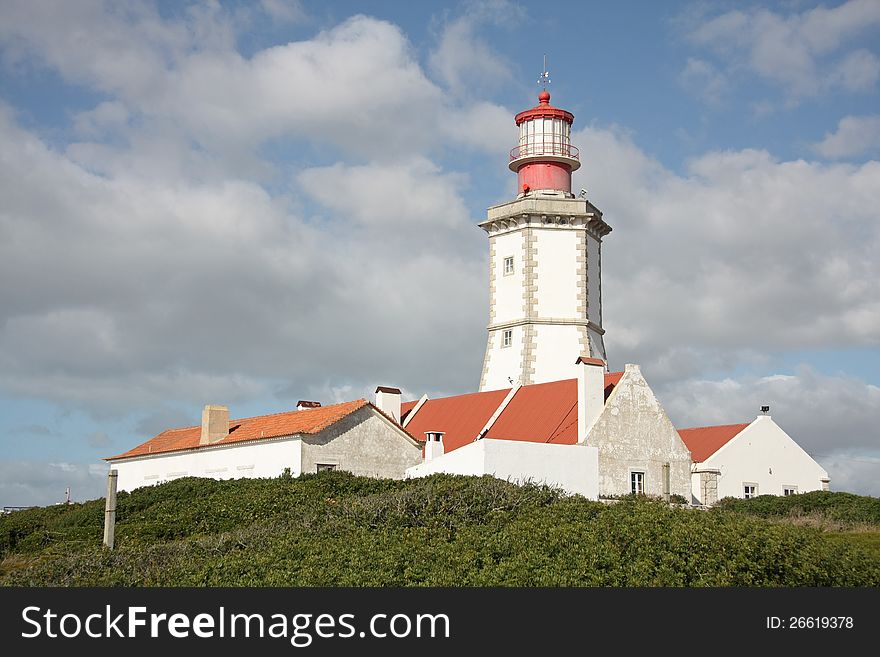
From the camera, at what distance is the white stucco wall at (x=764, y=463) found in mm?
32594

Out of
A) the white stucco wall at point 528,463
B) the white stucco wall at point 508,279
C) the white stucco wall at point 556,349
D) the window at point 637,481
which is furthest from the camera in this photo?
the white stucco wall at point 508,279

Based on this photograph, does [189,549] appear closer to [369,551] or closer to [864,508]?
[369,551]

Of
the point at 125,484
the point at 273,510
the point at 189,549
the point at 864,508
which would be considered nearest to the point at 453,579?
the point at 189,549

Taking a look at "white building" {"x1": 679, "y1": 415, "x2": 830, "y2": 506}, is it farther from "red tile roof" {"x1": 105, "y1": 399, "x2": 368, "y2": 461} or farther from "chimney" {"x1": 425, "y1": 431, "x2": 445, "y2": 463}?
"red tile roof" {"x1": 105, "y1": 399, "x2": 368, "y2": 461}

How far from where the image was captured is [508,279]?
120ft

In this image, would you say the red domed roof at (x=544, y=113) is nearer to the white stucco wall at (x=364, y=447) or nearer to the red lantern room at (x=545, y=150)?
the red lantern room at (x=545, y=150)

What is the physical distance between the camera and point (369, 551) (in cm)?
1595

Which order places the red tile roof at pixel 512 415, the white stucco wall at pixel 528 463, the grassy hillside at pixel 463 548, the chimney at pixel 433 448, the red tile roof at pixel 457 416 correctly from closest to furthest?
1. the grassy hillside at pixel 463 548
2. the white stucco wall at pixel 528 463
3. the red tile roof at pixel 512 415
4. the chimney at pixel 433 448
5. the red tile roof at pixel 457 416

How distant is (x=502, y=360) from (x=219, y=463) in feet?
34.6

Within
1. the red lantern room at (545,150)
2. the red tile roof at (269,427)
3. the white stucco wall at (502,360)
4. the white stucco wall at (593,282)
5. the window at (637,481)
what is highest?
the red lantern room at (545,150)

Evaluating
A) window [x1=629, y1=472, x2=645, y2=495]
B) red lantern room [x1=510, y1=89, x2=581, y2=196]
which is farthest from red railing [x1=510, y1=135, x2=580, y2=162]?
window [x1=629, y1=472, x2=645, y2=495]

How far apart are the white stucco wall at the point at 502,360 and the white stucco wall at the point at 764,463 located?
742 centimetres

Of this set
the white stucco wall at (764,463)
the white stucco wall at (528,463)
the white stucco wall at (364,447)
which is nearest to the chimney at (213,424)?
the white stucco wall at (364,447)

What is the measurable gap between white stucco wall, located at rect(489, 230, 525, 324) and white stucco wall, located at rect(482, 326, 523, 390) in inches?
22.7
